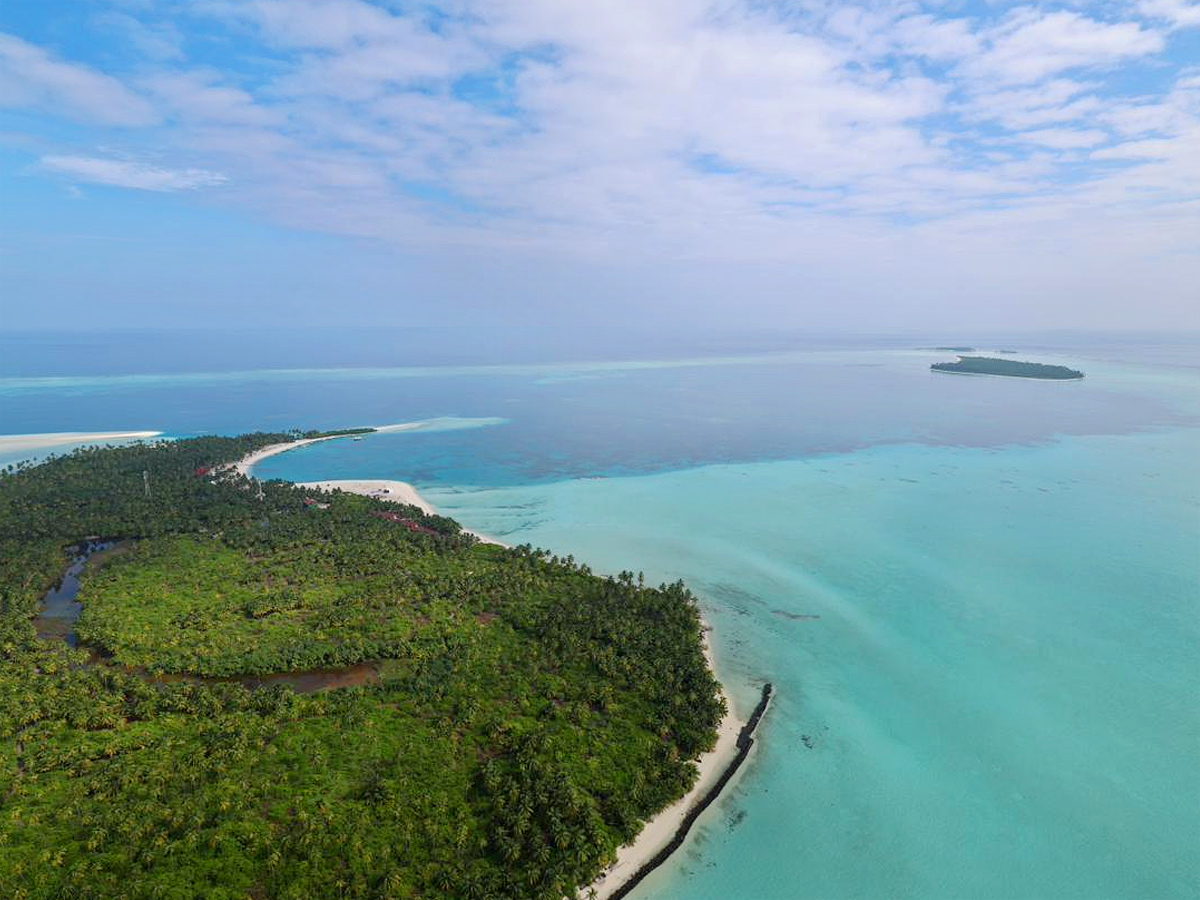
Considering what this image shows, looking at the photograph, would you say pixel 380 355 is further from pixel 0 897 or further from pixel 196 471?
pixel 0 897

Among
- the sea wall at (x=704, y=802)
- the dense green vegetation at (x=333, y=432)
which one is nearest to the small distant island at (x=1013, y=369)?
the dense green vegetation at (x=333, y=432)

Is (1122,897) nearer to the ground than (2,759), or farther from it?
nearer to the ground

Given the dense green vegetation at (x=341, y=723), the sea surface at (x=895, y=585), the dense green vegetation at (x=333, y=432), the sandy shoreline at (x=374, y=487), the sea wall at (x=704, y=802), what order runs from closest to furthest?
the dense green vegetation at (x=341, y=723)
the sea wall at (x=704, y=802)
the sea surface at (x=895, y=585)
the sandy shoreline at (x=374, y=487)
the dense green vegetation at (x=333, y=432)

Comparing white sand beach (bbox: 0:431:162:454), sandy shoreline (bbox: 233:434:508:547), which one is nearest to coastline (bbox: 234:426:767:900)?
sandy shoreline (bbox: 233:434:508:547)

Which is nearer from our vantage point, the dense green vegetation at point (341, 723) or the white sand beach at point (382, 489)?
the dense green vegetation at point (341, 723)

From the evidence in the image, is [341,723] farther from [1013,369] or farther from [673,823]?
[1013,369]

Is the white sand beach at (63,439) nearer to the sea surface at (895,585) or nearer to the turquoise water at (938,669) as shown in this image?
the sea surface at (895,585)

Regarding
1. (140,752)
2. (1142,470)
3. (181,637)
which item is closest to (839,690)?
(140,752)
